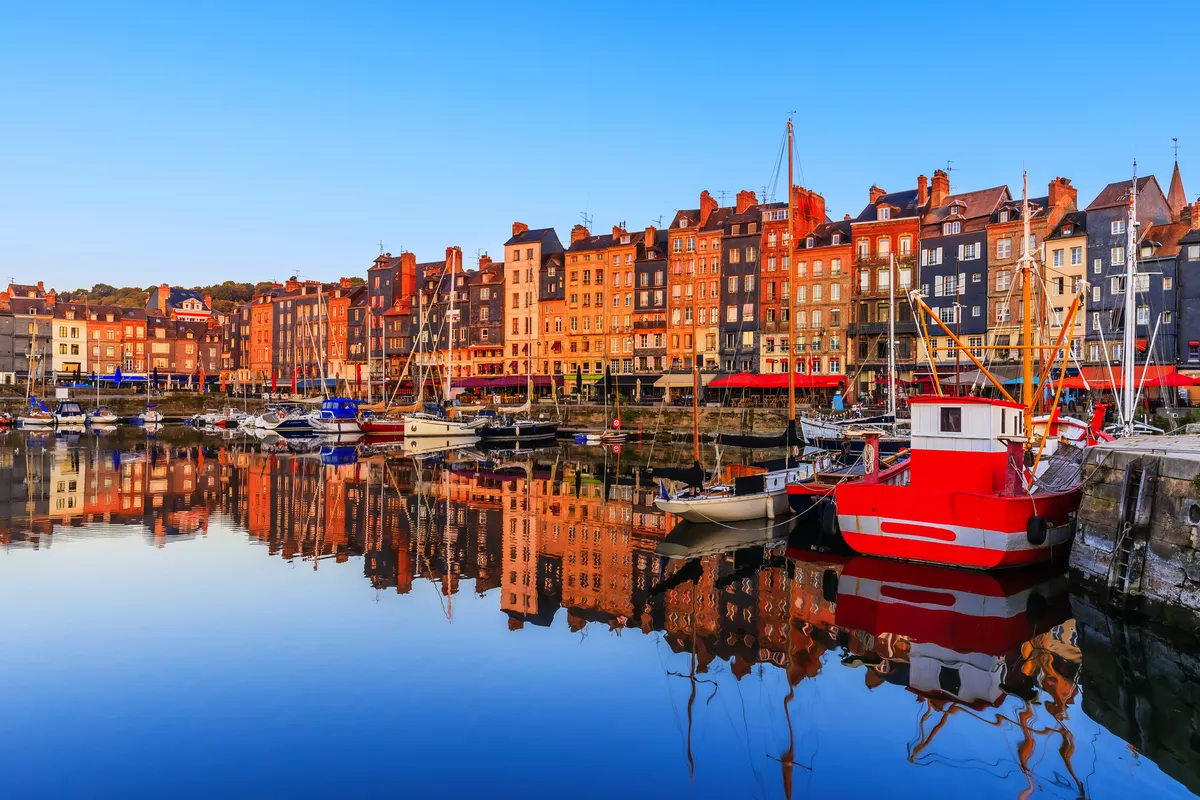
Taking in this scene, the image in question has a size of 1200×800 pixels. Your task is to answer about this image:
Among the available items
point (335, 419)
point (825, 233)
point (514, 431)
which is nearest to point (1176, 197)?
point (825, 233)

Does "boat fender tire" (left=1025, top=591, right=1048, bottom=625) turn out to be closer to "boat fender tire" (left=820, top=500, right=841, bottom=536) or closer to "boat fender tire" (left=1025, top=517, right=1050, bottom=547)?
"boat fender tire" (left=1025, top=517, right=1050, bottom=547)

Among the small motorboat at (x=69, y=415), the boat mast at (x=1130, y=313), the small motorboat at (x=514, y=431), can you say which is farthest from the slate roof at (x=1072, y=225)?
the small motorboat at (x=69, y=415)

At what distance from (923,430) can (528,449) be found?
39673mm

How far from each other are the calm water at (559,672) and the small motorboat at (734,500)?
69 centimetres

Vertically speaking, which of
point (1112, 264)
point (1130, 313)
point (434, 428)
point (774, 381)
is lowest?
point (434, 428)

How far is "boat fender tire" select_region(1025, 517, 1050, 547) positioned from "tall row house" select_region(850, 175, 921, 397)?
46.1 meters

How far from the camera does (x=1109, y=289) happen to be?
5531 cm

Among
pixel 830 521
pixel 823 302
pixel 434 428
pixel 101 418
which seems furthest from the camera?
pixel 101 418

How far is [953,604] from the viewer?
17516 mm

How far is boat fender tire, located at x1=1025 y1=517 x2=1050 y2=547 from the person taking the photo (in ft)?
63.6

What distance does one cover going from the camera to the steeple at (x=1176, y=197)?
60781mm

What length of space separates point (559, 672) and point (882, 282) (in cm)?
5928

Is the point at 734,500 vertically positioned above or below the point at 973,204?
below

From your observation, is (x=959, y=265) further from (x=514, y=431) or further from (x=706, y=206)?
(x=514, y=431)
